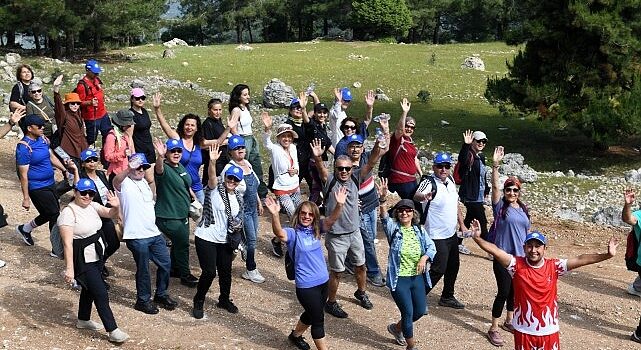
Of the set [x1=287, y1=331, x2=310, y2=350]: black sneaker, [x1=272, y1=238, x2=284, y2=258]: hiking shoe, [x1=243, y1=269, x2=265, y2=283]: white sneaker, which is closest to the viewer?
[x1=287, y1=331, x2=310, y2=350]: black sneaker

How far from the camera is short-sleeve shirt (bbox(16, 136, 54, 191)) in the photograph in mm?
8188

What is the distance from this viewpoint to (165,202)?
7711mm

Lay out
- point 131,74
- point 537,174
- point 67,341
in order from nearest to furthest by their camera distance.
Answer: point 67,341
point 537,174
point 131,74

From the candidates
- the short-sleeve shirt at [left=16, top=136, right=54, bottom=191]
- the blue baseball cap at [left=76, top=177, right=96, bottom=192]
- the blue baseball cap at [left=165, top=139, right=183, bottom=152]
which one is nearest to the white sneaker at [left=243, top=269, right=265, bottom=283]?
the blue baseball cap at [left=165, top=139, right=183, bottom=152]

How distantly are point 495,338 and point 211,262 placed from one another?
3260 millimetres

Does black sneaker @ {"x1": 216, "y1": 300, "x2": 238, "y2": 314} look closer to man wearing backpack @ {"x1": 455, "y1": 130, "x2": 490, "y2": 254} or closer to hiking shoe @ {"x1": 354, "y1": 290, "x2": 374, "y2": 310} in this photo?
hiking shoe @ {"x1": 354, "y1": 290, "x2": 374, "y2": 310}

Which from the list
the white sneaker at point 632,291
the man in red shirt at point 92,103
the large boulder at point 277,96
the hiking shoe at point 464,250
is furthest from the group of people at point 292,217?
the large boulder at point 277,96

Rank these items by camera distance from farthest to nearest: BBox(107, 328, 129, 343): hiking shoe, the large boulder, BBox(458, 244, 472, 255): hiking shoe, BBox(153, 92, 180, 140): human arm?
A: 1. the large boulder
2. BBox(458, 244, 472, 255): hiking shoe
3. BBox(153, 92, 180, 140): human arm
4. BBox(107, 328, 129, 343): hiking shoe

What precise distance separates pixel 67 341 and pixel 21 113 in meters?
3.39

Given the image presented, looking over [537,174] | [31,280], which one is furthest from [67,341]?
[537,174]

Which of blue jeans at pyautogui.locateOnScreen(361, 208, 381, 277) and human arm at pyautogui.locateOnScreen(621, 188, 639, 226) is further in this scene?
blue jeans at pyautogui.locateOnScreen(361, 208, 381, 277)

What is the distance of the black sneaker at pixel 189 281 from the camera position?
8312mm

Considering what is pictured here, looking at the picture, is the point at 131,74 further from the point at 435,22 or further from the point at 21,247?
the point at 435,22

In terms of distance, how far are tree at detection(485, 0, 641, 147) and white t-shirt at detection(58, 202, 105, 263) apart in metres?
14.8
